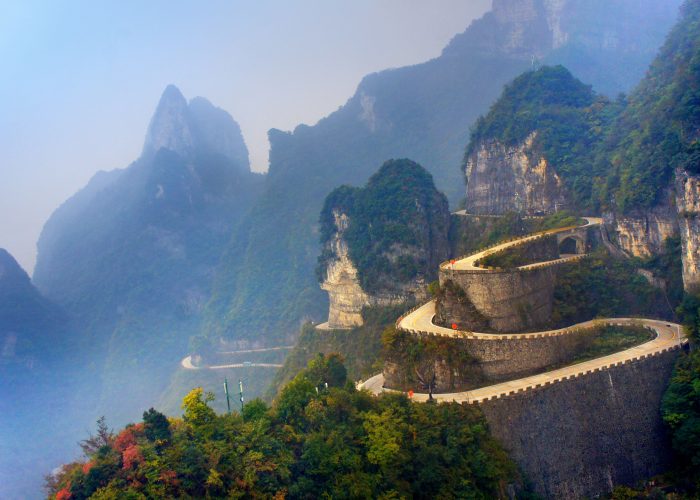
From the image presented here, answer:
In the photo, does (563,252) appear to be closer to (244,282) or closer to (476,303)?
(476,303)

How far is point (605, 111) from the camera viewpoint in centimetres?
4959

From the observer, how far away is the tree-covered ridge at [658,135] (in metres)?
31.8

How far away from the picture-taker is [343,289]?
54.8m

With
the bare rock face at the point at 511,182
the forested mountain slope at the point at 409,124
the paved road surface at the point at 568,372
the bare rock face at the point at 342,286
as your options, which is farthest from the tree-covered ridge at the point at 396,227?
the forested mountain slope at the point at 409,124

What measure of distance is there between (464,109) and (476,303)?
2948 inches

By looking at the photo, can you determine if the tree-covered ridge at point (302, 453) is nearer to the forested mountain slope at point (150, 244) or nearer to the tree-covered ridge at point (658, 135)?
the tree-covered ridge at point (658, 135)

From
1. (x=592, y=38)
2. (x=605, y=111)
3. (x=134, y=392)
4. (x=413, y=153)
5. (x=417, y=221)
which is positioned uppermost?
(x=592, y=38)

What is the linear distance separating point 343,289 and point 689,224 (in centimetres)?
3056

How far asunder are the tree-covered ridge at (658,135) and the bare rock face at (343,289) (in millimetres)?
18836

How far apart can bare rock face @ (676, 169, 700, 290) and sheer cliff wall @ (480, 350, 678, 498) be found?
442 centimetres

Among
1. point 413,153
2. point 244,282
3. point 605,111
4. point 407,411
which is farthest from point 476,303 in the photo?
point 413,153

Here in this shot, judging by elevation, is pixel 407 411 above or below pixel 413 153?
below

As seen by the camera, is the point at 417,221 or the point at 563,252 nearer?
the point at 563,252

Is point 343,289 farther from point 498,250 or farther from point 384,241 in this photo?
point 498,250
